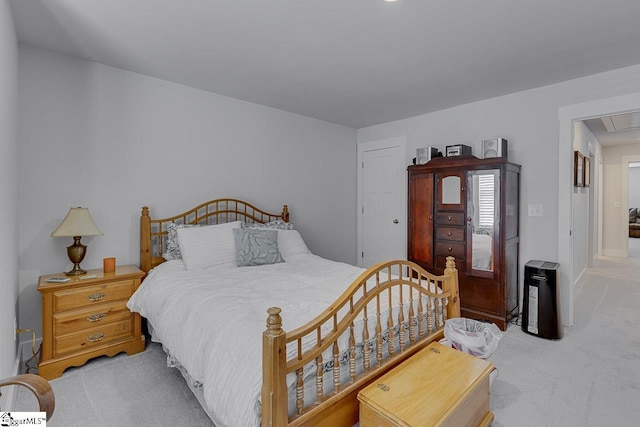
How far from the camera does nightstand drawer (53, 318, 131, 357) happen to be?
7.73ft

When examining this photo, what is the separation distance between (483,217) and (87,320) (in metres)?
3.72

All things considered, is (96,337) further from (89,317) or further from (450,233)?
(450,233)

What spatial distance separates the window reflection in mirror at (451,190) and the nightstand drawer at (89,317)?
11.0 ft

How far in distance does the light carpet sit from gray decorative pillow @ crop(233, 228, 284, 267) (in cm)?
105

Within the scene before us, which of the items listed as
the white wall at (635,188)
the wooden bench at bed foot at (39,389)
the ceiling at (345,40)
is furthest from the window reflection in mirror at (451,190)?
the white wall at (635,188)

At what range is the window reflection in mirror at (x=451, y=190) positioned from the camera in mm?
3555

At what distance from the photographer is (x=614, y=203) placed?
6914mm

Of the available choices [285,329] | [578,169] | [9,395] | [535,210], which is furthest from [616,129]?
[9,395]

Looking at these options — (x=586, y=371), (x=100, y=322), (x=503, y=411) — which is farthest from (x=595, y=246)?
(x=100, y=322)

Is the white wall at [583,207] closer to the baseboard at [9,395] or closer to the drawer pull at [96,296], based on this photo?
the drawer pull at [96,296]

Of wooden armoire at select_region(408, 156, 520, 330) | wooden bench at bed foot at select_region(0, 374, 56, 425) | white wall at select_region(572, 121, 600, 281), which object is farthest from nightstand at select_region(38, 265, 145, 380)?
white wall at select_region(572, 121, 600, 281)

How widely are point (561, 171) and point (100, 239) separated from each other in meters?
4.54

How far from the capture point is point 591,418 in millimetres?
1922

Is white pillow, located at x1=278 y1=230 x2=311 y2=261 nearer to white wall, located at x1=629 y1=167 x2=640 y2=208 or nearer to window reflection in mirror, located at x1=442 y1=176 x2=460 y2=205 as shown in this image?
window reflection in mirror, located at x1=442 y1=176 x2=460 y2=205
